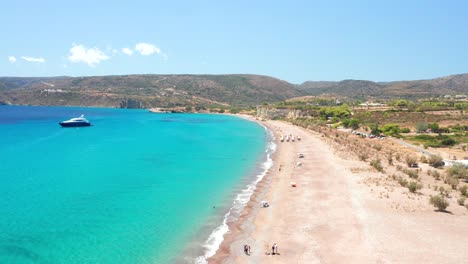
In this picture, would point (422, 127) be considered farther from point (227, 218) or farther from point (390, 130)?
point (227, 218)

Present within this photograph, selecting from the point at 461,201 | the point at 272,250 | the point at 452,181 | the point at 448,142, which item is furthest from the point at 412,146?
the point at 272,250

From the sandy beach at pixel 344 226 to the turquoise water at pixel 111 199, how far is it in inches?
140

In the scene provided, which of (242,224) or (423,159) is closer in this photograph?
(242,224)

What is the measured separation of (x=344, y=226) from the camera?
2586cm

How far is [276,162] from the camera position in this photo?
176 feet

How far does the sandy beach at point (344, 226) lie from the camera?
21516 millimetres

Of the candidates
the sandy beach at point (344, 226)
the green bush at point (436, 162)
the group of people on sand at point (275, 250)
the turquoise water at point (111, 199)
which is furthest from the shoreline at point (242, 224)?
the green bush at point (436, 162)

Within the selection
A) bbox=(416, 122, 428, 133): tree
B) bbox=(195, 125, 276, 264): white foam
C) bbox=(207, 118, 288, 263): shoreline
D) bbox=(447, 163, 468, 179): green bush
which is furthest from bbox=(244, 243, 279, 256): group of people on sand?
bbox=(416, 122, 428, 133): tree

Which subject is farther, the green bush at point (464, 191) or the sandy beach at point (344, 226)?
the green bush at point (464, 191)

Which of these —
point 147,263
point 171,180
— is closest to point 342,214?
point 147,263

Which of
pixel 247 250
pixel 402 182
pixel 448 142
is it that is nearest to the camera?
pixel 247 250

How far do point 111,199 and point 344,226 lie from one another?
19621 millimetres

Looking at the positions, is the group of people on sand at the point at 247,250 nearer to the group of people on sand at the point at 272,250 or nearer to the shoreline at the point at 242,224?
the group of people on sand at the point at 272,250

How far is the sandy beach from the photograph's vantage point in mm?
21516
